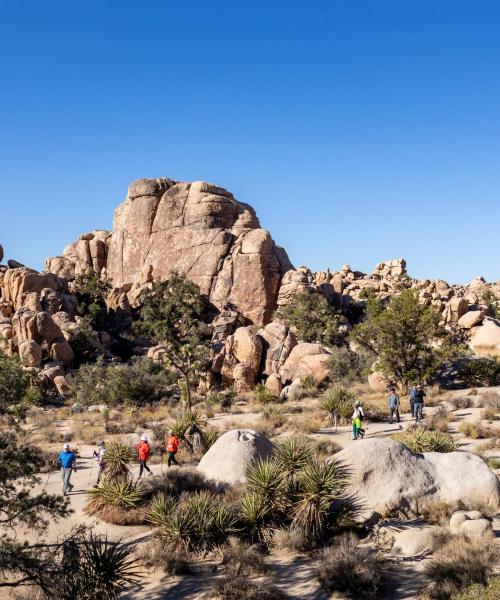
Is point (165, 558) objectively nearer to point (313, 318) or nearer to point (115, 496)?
point (115, 496)

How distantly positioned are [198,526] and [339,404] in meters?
13.7

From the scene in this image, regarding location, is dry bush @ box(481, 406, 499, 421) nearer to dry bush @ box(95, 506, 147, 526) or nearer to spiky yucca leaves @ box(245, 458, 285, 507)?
spiky yucca leaves @ box(245, 458, 285, 507)

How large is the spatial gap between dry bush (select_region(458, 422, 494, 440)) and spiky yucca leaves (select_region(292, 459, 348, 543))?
29.0ft

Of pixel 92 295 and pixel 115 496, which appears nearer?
pixel 115 496

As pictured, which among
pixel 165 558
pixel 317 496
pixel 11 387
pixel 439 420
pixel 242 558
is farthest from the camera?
pixel 439 420

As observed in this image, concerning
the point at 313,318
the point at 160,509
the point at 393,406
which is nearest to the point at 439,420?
the point at 393,406

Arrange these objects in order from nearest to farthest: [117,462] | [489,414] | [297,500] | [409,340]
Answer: [297,500], [117,462], [489,414], [409,340]

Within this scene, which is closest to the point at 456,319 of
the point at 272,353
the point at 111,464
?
the point at 272,353

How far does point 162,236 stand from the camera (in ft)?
197

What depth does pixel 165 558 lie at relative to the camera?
11008mm

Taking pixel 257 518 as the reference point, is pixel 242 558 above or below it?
below

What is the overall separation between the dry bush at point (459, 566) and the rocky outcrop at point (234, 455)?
605cm

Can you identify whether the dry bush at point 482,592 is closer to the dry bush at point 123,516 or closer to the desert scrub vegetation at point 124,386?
the dry bush at point 123,516

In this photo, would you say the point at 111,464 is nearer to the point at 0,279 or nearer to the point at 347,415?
the point at 347,415
